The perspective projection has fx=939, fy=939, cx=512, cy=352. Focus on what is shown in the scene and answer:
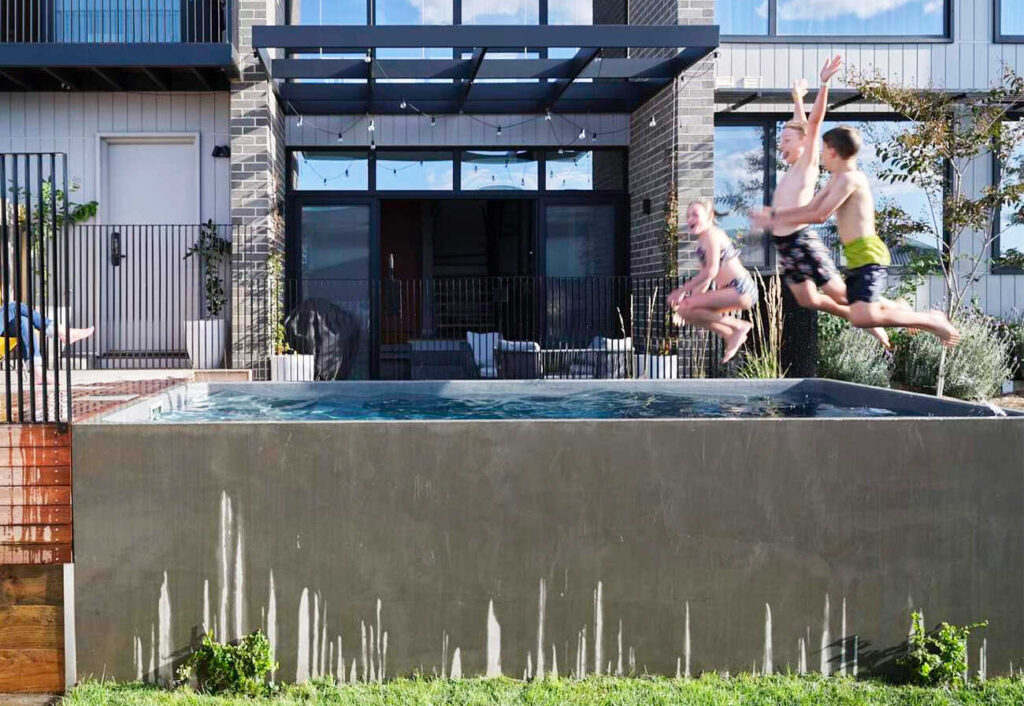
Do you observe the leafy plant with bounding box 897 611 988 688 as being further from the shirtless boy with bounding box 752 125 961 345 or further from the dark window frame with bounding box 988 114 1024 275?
the dark window frame with bounding box 988 114 1024 275

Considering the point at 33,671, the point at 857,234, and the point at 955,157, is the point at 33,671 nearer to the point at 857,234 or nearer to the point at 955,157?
the point at 857,234

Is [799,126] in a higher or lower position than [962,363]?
higher

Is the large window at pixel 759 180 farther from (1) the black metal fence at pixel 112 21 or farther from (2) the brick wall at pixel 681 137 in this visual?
(1) the black metal fence at pixel 112 21

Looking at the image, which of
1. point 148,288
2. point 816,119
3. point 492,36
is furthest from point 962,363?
point 148,288

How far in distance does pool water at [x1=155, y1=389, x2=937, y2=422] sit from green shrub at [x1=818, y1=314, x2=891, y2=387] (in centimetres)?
341

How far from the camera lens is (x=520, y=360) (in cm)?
1026

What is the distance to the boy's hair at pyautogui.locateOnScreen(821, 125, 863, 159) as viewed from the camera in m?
3.10

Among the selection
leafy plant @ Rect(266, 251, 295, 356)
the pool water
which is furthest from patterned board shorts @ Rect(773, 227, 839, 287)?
leafy plant @ Rect(266, 251, 295, 356)

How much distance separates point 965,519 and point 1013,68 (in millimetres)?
9757

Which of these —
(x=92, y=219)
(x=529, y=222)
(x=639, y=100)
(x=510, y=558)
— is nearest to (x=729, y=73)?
(x=639, y=100)

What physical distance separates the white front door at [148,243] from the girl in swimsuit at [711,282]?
29.7 ft

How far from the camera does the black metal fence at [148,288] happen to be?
445 inches

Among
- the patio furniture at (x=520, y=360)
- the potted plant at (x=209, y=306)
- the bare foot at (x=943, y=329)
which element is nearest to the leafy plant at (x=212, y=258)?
the potted plant at (x=209, y=306)

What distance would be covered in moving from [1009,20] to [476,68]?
282 inches
